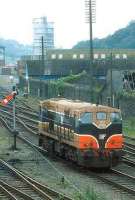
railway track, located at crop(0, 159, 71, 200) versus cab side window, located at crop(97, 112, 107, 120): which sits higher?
cab side window, located at crop(97, 112, 107, 120)

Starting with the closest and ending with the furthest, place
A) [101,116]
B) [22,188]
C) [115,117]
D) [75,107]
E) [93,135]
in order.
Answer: [22,188] < [93,135] < [101,116] < [115,117] < [75,107]

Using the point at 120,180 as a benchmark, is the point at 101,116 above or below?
above

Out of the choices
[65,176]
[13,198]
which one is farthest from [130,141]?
[13,198]

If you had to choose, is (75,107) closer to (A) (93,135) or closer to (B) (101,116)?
(B) (101,116)

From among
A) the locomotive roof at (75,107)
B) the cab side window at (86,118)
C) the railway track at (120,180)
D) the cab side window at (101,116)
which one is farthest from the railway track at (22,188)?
the cab side window at (101,116)

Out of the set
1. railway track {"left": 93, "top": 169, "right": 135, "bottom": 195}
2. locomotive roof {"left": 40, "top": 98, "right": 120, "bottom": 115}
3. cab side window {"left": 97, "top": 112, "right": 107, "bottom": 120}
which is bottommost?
railway track {"left": 93, "top": 169, "right": 135, "bottom": 195}

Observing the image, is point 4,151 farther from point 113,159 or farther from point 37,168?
point 113,159

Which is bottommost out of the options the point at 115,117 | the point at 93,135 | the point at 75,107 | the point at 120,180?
the point at 120,180

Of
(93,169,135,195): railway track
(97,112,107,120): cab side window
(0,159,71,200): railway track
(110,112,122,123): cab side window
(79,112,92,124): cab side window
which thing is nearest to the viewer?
(0,159,71,200): railway track

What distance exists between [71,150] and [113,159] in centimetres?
212

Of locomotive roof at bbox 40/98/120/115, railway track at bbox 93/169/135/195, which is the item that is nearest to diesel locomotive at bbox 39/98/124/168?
locomotive roof at bbox 40/98/120/115

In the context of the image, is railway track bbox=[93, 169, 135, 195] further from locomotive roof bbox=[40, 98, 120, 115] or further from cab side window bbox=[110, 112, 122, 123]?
locomotive roof bbox=[40, 98, 120, 115]

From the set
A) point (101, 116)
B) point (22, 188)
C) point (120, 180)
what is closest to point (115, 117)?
point (101, 116)

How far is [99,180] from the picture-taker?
24.3 meters
